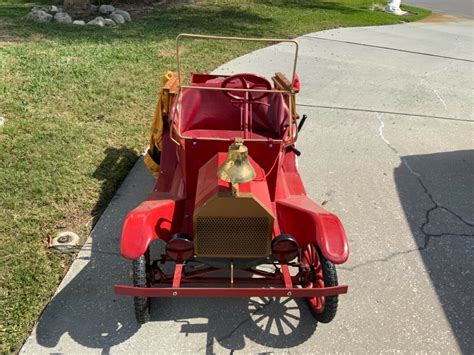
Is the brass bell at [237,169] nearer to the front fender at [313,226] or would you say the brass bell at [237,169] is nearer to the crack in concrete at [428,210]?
the front fender at [313,226]

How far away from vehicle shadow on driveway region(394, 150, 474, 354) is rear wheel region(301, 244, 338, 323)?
1.01m

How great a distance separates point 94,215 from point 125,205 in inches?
12.0

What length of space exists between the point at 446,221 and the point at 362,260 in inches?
46.1

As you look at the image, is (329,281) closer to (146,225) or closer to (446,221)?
(146,225)

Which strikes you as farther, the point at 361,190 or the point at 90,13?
the point at 90,13

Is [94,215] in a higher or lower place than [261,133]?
lower

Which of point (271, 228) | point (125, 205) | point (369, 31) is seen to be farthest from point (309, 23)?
point (271, 228)

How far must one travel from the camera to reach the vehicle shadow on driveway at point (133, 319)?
2973 mm

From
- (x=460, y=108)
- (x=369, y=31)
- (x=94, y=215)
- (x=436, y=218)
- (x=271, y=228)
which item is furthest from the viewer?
(x=369, y=31)

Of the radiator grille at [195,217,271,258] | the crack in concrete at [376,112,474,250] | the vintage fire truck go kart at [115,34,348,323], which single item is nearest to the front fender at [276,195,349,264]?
the vintage fire truck go kart at [115,34,348,323]

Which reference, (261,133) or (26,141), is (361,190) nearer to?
(261,133)

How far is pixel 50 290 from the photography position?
3268 mm

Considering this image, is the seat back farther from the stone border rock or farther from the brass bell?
the stone border rock

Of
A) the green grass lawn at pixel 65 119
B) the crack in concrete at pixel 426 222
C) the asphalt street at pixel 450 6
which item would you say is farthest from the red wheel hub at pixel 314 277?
the asphalt street at pixel 450 6
